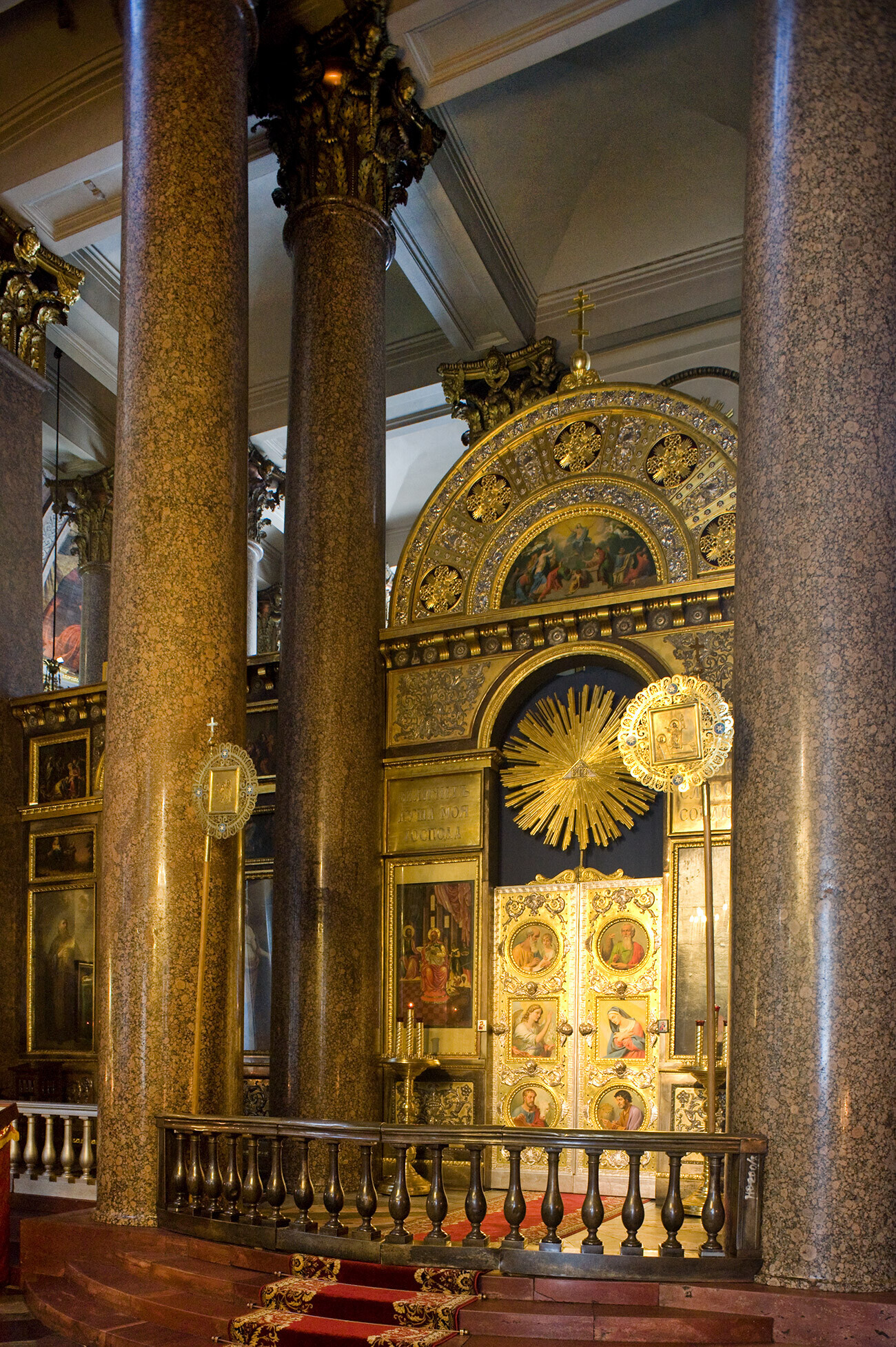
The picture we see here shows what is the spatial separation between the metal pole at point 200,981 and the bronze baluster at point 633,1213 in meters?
2.46

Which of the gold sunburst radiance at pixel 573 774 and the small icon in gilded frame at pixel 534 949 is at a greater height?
the gold sunburst radiance at pixel 573 774

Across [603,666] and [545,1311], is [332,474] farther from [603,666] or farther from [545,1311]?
[545,1311]

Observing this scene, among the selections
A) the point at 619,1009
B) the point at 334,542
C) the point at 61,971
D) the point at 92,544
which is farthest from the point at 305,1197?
the point at 92,544

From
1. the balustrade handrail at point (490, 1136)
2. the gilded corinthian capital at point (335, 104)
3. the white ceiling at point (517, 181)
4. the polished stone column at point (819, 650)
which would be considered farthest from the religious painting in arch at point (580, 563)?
the balustrade handrail at point (490, 1136)

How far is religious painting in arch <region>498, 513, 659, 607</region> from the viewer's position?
902 centimetres

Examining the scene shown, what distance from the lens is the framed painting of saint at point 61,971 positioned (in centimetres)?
1070

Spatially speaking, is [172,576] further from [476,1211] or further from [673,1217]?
[673,1217]

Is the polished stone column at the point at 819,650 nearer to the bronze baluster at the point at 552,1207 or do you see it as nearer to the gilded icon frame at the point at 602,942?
the bronze baluster at the point at 552,1207

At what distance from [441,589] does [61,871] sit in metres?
4.27

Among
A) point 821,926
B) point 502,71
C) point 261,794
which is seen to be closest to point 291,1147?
point 261,794

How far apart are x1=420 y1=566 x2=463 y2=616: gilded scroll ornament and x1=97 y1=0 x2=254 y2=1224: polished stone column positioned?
242 centimetres

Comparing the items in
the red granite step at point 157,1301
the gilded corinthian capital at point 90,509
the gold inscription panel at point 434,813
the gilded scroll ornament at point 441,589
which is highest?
the gilded corinthian capital at point 90,509

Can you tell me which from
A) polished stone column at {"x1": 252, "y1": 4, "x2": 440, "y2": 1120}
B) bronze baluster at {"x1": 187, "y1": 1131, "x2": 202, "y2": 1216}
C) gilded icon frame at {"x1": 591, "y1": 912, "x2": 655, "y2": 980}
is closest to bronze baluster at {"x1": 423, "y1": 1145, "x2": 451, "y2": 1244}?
bronze baluster at {"x1": 187, "y1": 1131, "x2": 202, "y2": 1216}

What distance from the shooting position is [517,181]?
12.8 m
